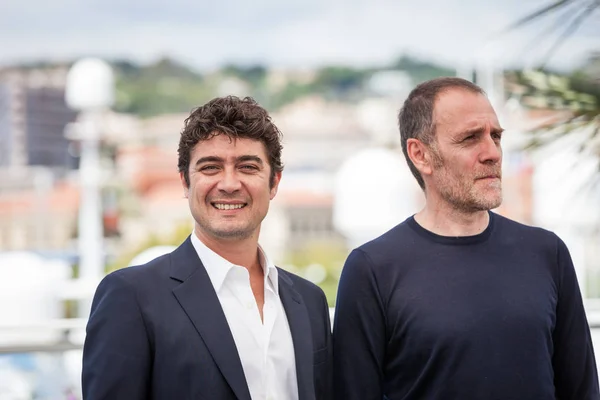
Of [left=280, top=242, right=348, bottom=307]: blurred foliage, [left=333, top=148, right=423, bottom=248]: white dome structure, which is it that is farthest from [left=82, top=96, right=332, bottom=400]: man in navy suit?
[left=280, top=242, right=348, bottom=307]: blurred foliage

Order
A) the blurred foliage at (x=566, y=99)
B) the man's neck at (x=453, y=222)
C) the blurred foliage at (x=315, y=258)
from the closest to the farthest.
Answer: the man's neck at (x=453, y=222)
the blurred foliage at (x=566, y=99)
the blurred foliage at (x=315, y=258)

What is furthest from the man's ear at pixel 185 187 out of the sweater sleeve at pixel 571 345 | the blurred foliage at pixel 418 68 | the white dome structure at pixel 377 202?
the blurred foliage at pixel 418 68

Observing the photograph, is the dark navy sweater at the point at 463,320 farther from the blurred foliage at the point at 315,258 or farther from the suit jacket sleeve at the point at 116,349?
the blurred foliage at the point at 315,258

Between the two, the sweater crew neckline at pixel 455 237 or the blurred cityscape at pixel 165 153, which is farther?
the blurred cityscape at pixel 165 153

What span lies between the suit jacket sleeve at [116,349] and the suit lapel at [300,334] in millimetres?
233

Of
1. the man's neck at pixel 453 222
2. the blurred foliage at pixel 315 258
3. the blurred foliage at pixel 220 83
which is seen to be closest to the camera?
the man's neck at pixel 453 222

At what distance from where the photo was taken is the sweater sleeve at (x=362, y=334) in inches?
54.6

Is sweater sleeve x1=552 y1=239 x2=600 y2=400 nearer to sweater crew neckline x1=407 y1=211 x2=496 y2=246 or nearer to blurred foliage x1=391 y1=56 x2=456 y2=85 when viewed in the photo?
sweater crew neckline x1=407 y1=211 x2=496 y2=246

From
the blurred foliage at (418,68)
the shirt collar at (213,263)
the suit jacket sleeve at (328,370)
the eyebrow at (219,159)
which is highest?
the blurred foliage at (418,68)

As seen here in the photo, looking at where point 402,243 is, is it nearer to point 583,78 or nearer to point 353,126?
point 583,78

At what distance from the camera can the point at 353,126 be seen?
5466 cm

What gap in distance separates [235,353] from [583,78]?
1132 mm

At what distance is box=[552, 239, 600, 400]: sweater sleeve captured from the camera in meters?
1.42

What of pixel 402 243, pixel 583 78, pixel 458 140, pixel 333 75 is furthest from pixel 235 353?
pixel 333 75
